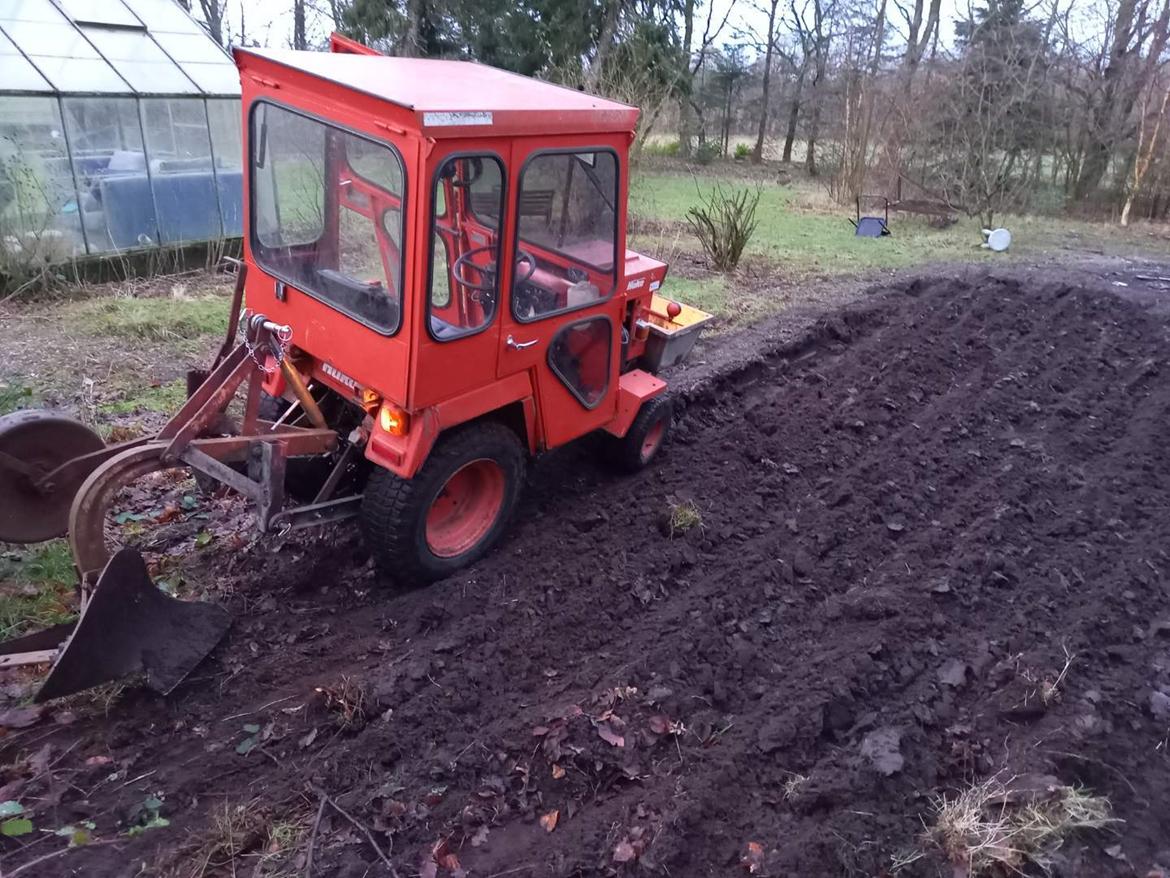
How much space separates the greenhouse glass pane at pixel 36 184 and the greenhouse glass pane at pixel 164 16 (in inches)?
91.9

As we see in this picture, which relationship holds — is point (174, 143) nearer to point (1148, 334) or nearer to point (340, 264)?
point (340, 264)

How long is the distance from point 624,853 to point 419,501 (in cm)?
168

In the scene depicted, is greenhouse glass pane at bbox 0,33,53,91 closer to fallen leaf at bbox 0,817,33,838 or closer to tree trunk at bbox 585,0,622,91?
fallen leaf at bbox 0,817,33,838

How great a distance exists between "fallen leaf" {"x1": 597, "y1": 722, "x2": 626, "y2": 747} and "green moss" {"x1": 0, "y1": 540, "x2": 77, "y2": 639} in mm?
2311

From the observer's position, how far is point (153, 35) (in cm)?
1006

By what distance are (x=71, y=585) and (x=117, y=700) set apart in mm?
950

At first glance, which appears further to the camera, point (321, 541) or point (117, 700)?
point (321, 541)

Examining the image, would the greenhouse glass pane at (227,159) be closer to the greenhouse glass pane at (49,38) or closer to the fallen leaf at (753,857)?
the greenhouse glass pane at (49,38)

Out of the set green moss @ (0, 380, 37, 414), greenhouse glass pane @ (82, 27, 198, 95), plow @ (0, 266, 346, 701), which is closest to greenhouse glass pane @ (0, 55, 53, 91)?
greenhouse glass pane @ (82, 27, 198, 95)

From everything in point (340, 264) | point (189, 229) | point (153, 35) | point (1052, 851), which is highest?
point (153, 35)

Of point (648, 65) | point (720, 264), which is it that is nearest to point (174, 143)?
point (720, 264)

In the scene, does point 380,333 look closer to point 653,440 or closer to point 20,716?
point 20,716

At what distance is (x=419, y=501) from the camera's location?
12.4 feet

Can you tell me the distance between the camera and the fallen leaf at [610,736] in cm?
323
